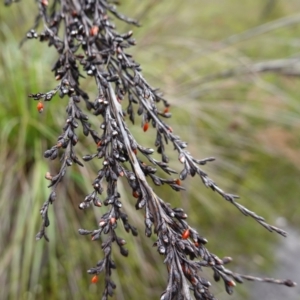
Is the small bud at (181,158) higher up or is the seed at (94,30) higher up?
the seed at (94,30)

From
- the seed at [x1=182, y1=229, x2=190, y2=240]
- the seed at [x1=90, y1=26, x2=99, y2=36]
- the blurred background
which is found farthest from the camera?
the blurred background

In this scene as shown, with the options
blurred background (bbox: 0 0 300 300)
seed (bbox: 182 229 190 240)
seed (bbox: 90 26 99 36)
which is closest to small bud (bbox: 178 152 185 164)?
seed (bbox: 182 229 190 240)

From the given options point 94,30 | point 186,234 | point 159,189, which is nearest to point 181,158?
point 186,234

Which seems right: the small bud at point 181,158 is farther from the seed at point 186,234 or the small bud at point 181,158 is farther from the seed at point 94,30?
the seed at point 94,30

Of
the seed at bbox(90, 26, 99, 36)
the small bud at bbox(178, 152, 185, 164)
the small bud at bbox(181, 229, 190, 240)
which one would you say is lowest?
the small bud at bbox(181, 229, 190, 240)

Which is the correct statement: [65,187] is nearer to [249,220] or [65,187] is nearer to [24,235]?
[24,235]

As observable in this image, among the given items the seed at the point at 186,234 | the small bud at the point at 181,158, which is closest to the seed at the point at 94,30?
the small bud at the point at 181,158

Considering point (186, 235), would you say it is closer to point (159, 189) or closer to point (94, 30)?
point (94, 30)

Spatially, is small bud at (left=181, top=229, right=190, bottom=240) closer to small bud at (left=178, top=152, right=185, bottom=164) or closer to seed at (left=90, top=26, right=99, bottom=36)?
small bud at (left=178, top=152, right=185, bottom=164)

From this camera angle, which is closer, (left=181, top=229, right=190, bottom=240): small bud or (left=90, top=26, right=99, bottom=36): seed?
(left=181, top=229, right=190, bottom=240): small bud
